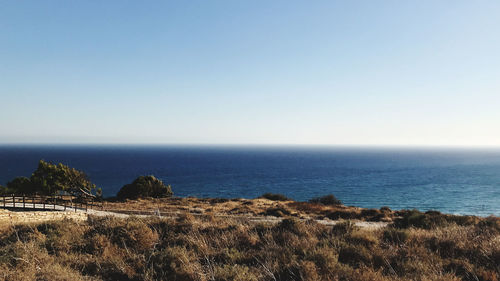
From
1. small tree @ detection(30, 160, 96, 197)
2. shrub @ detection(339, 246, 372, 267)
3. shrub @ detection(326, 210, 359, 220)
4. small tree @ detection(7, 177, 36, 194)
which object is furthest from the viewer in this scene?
small tree @ detection(7, 177, 36, 194)

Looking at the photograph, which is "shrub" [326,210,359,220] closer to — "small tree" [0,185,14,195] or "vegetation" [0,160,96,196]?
"vegetation" [0,160,96,196]

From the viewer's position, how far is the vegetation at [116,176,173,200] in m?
38.3

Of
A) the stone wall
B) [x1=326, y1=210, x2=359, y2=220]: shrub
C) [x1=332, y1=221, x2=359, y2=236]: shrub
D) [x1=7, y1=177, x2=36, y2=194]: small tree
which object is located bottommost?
[x1=326, y1=210, x2=359, y2=220]: shrub

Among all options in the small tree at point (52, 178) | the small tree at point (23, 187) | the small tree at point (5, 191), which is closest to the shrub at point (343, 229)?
the small tree at point (52, 178)

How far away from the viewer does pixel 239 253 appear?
25.1 feet

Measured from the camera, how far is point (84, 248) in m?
8.35

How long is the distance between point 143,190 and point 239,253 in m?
34.9

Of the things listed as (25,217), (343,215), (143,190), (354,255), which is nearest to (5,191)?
(143,190)

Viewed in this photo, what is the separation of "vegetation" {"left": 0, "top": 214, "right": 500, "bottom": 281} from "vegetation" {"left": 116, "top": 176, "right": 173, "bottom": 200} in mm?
29059

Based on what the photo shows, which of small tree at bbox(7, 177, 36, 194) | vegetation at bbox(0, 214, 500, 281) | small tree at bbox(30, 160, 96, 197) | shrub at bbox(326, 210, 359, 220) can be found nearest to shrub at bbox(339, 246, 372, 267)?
vegetation at bbox(0, 214, 500, 281)

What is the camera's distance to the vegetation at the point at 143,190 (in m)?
38.3

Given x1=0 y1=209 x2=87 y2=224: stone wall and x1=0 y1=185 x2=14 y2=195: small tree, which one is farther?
x1=0 y1=185 x2=14 y2=195: small tree

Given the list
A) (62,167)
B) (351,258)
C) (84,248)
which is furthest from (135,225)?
(62,167)

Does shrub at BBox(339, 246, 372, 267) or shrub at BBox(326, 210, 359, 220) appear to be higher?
shrub at BBox(339, 246, 372, 267)
